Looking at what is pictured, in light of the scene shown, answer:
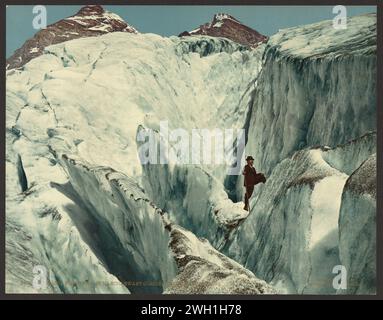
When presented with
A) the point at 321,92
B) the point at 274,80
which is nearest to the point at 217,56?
the point at 274,80

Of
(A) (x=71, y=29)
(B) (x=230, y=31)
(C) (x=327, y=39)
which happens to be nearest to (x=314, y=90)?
(C) (x=327, y=39)

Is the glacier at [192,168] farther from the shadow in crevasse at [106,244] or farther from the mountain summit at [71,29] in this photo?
the mountain summit at [71,29]

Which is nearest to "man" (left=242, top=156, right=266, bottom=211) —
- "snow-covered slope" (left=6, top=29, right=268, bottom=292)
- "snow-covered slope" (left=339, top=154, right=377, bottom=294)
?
"snow-covered slope" (left=6, top=29, right=268, bottom=292)

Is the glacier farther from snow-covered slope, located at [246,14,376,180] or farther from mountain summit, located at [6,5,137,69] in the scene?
mountain summit, located at [6,5,137,69]

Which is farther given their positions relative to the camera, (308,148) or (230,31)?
(230,31)

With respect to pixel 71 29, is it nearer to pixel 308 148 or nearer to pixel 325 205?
pixel 308 148

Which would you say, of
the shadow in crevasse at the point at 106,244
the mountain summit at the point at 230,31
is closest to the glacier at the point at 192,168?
the shadow in crevasse at the point at 106,244
